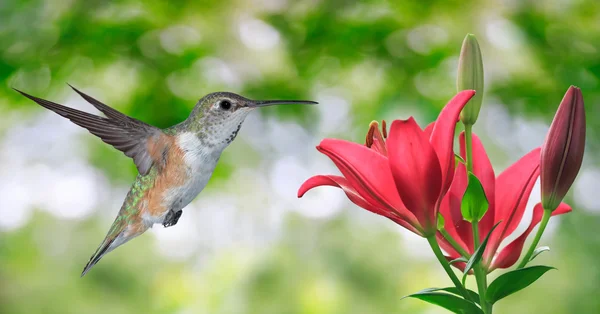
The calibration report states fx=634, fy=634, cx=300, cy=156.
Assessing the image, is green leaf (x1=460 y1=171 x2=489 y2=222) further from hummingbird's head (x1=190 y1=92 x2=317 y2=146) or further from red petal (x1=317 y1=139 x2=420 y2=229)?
hummingbird's head (x1=190 y1=92 x2=317 y2=146)

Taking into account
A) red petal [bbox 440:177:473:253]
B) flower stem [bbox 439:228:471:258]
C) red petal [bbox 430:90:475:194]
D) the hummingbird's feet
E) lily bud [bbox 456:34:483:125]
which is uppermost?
lily bud [bbox 456:34:483:125]

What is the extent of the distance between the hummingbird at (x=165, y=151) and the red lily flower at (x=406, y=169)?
0.14 meters

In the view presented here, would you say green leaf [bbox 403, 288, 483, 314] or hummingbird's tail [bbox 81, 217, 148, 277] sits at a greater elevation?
green leaf [bbox 403, 288, 483, 314]

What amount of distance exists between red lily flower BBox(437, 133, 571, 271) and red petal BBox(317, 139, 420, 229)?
0.06 meters

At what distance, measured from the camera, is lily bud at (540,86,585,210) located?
1.47ft

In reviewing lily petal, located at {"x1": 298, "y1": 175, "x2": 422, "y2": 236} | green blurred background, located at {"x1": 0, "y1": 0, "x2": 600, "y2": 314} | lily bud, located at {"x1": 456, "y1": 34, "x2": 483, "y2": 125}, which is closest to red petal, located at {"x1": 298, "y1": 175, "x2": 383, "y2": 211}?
lily petal, located at {"x1": 298, "y1": 175, "x2": 422, "y2": 236}

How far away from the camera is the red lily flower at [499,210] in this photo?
50 cm

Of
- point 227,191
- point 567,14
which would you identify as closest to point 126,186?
point 227,191

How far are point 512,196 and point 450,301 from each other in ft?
0.41

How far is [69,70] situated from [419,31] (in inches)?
41.1

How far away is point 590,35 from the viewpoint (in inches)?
77.9

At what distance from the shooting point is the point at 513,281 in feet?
1.42

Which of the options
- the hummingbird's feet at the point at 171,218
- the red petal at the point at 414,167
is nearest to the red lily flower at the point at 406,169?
the red petal at the point at 414,167

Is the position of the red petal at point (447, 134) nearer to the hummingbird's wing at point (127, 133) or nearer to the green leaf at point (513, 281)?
the green leaf at point (513, 281)
